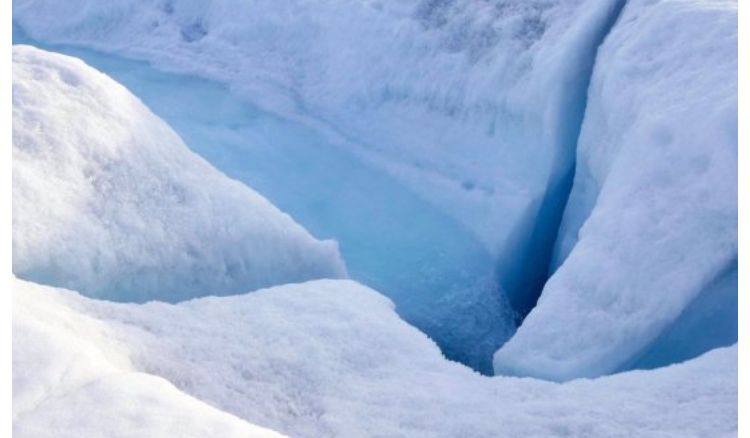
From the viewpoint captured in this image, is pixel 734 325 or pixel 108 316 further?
pixel 734 325

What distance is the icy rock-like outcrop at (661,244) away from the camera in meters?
2.98

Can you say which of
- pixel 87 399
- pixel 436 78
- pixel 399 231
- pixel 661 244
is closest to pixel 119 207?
pixel 87 399

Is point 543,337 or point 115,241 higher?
point 115,241

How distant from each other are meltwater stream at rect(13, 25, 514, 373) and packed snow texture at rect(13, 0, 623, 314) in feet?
0.35

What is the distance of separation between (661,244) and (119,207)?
187 centimetres

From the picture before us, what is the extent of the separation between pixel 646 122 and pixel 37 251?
2265 mm

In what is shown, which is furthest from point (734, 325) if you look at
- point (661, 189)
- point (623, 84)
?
point (623, 84)

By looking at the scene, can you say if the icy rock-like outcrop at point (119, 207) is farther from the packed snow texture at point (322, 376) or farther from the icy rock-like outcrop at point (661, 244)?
the icy rock-like outcrop at point (661, 244)

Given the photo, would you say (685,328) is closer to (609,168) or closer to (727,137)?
(727,137)

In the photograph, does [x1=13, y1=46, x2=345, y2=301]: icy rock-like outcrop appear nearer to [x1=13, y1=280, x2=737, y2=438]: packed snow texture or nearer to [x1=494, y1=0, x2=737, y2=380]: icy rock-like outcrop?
[x1=13, y1=280, x2=737, y2=438]: packed snow texture

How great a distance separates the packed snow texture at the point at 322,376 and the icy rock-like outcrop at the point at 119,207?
0.21m

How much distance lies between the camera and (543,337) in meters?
3.07

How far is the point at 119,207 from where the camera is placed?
2645 mm

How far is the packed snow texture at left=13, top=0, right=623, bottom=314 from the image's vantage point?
435cm
